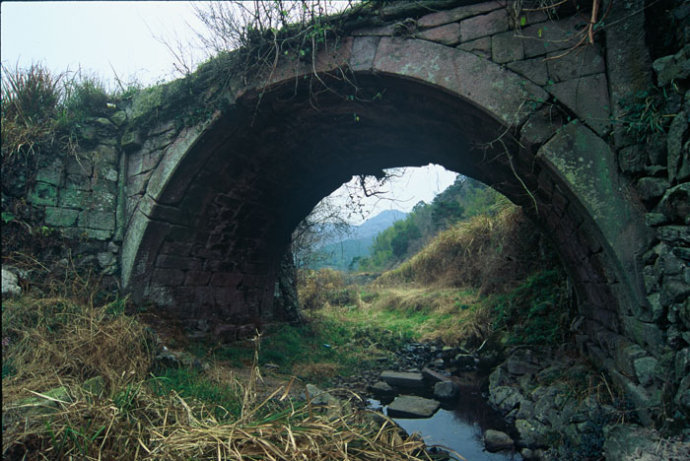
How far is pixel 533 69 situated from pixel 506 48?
11.0 inches

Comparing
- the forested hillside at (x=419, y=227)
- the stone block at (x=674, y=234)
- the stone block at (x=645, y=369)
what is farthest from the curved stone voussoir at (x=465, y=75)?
the forested hillside at (x=419, y=227)

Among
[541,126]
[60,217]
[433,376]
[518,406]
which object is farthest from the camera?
[433,376]

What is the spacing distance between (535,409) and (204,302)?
14.3 ft

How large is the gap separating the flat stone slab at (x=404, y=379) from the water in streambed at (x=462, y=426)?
27.2 inches

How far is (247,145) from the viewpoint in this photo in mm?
4848

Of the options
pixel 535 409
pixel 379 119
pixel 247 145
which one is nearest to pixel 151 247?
pixel 247 145

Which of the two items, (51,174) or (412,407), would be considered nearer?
(412,407)

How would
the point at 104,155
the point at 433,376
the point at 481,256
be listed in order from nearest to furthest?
the point at 104,155 < the point at 433,376 < the point at 481,256

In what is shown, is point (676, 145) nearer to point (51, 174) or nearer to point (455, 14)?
point (455, 14)

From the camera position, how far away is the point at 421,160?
5.18 m

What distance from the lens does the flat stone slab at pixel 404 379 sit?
17.8 ft

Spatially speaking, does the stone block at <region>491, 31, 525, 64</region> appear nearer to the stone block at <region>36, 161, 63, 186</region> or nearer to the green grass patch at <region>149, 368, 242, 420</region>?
the green grass patch at <region>149, 368, 242, 420</region>

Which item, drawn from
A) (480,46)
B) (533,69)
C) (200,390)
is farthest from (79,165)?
(533,69)

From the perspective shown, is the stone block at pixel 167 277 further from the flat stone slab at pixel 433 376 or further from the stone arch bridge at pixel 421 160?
the flat stone slab at pixel 433 376
